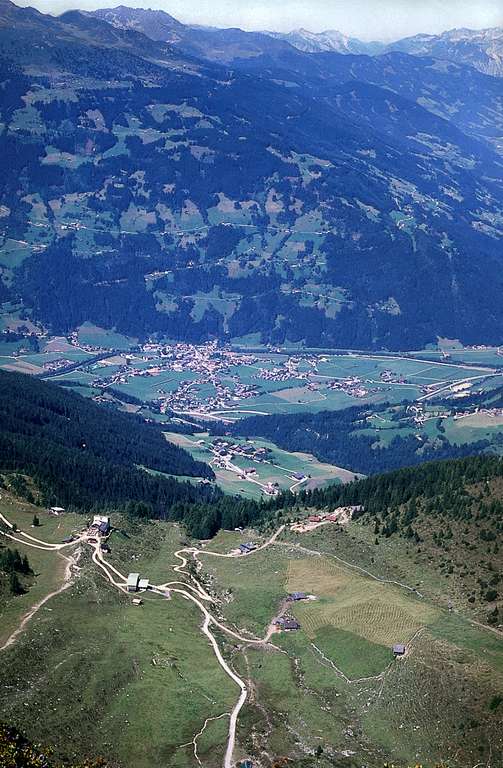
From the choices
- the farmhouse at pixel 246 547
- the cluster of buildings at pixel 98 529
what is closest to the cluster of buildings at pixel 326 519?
the farmhouse at pixel 246 547

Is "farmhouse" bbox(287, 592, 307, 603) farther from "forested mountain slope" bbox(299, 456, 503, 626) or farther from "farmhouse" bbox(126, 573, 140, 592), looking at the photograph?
"farmhouse" bbox(126, 573, 140, 592)

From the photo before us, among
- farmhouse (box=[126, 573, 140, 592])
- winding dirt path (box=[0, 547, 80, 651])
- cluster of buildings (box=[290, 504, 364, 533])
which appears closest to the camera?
winding dirt path (box=[0, 547, 80, 651])

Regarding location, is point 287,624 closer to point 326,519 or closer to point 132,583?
point 132,583

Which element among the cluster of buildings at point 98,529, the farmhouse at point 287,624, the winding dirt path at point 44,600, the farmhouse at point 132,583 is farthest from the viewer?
the cluster of buildings at point 98,529

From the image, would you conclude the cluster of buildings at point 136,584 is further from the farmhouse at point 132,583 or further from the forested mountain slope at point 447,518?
the forested mountain slope at point 447,518

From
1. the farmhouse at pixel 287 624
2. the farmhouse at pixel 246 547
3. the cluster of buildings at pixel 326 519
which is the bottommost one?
the farmhouse at pixel 246 547

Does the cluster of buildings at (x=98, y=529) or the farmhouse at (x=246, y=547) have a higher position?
the cluster of buildings at (x=98, y=529)

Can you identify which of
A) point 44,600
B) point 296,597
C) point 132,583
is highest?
point 44,600

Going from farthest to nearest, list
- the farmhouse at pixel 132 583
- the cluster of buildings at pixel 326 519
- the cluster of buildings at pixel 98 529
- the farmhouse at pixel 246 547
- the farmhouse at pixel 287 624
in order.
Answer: the cluster of buildings at pixel 326 519
the farmhouse at pixel 246 547
the cluster of buildings at pixel 98 529
the farmhouse at pixel 132 583
the farmhouse at pixel 287 624

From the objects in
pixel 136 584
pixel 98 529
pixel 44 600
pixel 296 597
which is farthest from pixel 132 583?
pixel 296 597

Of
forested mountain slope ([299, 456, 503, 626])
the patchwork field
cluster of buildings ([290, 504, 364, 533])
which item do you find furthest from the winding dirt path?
forested mountain slope ([299, 456, 503, 626])

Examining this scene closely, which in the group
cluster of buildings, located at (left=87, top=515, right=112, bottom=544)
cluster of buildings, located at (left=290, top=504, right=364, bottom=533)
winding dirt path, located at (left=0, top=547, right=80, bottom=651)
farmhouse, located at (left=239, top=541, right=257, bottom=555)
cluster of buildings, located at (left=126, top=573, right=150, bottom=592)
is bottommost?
farmhouse, located at (left=239, top=541, right=257, bottom=555)
